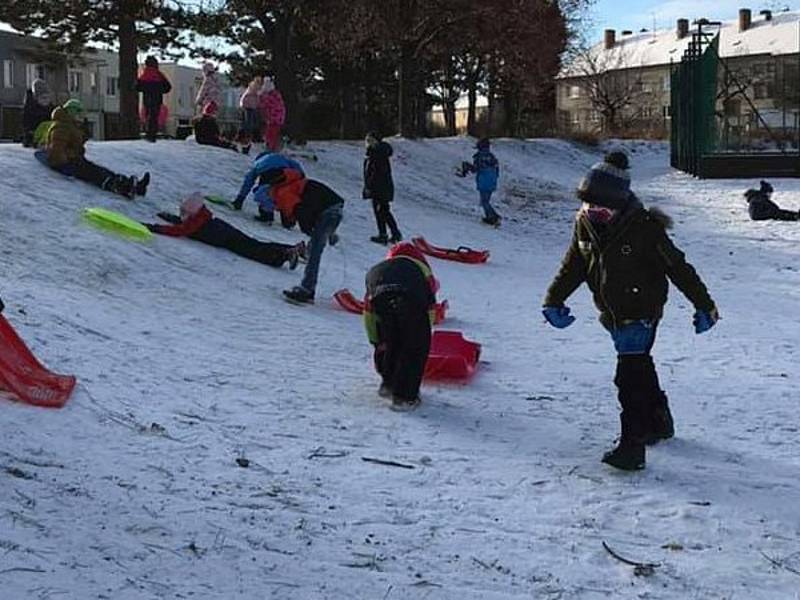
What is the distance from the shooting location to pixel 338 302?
37.3 feet

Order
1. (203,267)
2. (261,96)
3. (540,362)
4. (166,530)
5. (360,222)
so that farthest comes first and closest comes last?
1. (261,96)
2. (360,222)
3. (203,267)
4. (540,362)
5. (166,530)

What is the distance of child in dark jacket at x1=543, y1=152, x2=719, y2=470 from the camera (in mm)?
5594

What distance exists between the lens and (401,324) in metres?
7.05

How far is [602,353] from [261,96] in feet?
42.4

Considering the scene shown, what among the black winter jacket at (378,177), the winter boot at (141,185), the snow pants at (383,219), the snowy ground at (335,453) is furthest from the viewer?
the snow pants at (383,219)

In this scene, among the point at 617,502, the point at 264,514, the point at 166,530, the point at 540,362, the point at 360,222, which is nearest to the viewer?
the point at 166,530

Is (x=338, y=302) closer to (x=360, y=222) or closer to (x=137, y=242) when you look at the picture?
(x=137, y=242)

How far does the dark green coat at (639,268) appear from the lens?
559 cm

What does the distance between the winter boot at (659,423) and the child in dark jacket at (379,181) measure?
34.7 ft

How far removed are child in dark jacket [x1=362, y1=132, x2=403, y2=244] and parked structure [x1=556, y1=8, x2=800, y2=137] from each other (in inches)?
784

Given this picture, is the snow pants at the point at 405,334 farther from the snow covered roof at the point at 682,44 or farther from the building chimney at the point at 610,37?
the building chimney at the point at 610,37

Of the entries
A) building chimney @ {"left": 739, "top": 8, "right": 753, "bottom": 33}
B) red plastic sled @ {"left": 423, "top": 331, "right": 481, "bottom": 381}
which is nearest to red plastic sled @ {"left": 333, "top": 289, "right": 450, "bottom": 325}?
red plastic sled @ {"left": 423, "top": 331, "right": 481, "bottom": 381}

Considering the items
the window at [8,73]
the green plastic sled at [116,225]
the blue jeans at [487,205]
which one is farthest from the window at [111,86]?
the green plastic sled at [116,225]

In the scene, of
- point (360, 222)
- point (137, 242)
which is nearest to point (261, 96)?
point (360, 222)
